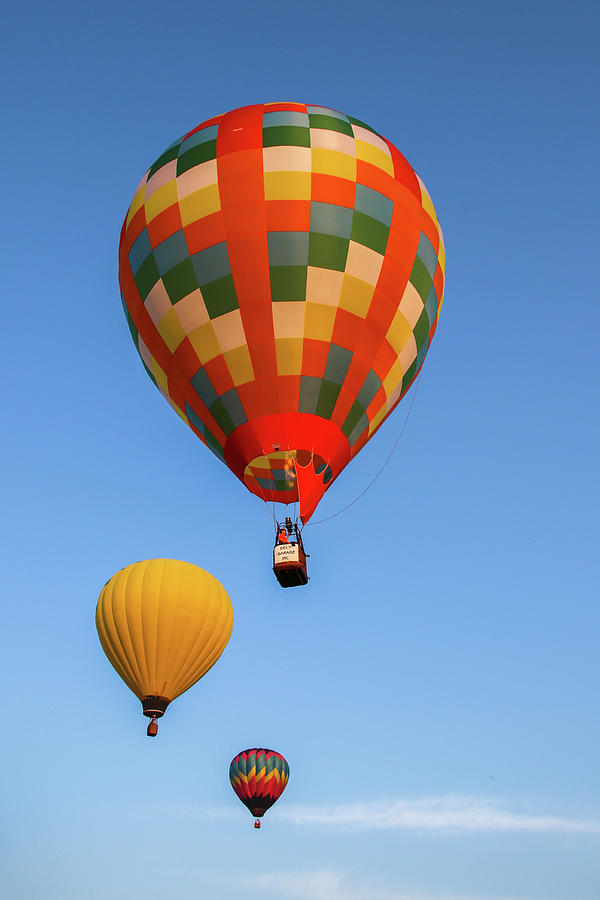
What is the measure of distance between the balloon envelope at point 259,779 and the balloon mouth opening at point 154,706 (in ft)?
29.8

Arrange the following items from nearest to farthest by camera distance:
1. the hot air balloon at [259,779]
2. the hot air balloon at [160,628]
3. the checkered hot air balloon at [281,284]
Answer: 1. the checkered hot air balloon at [281,284]
2. the hot air balloon at [160,628]
3. the hot air balloon at [259,779]

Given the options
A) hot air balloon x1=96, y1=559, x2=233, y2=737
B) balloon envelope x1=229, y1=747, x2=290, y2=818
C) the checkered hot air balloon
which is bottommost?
balloon envelope x1=229, y1=747, x2=290, y2=818

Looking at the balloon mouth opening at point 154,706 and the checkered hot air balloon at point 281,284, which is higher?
the checkered hot air balloon at point 281,284

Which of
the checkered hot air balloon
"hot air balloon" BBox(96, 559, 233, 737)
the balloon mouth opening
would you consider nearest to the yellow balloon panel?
"hot air balloon" BBox(96, 559, 233, 737)

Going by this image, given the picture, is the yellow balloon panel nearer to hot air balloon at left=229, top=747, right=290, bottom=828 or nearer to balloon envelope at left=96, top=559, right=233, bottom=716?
balloon envelope at left=96, top=559, right=233, bottom=716

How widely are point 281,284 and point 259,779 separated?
16021 mm

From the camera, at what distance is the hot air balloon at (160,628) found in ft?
53.5

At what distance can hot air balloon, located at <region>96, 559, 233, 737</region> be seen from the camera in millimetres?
16297

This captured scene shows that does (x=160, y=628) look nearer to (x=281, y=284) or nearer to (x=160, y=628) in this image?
(x=160, y=628)

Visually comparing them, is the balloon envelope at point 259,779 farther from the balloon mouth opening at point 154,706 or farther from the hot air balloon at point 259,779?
the balloon mouth opening at point 154,706

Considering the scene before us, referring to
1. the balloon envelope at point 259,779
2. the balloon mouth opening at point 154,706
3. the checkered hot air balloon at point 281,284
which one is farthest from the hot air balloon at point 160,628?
the balloon envelope at point 259,779

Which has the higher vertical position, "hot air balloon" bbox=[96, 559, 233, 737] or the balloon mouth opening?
"hot air balloon" bbox=[96, 559, 233, 737]

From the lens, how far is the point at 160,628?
16438 millimetres

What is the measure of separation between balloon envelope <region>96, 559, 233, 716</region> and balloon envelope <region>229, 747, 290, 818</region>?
8439 millimetres
